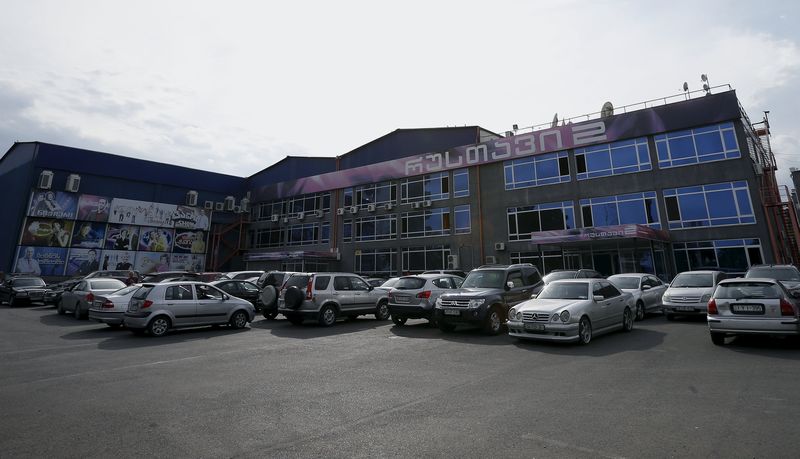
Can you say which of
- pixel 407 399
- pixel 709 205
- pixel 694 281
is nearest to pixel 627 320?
pixel 694 281

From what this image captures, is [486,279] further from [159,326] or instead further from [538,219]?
[538,219]

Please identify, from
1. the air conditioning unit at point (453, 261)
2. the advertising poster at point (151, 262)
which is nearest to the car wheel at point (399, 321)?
the air conditioning unit at point (453, 261)

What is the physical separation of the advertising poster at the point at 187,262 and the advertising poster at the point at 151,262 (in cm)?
69

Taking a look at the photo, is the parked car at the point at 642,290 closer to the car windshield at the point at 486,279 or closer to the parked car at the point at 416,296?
the car windshield at the point at 486,279

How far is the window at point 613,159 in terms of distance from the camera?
26.1m

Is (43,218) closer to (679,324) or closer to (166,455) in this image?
(166,455)

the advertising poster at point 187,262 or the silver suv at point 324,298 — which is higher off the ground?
the advertising poster at point 187,262

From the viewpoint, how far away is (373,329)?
12898 mm

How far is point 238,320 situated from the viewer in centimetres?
1331

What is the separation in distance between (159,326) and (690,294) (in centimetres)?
1652

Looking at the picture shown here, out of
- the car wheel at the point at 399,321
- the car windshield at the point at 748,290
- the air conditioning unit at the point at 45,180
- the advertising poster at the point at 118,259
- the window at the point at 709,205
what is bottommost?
the car wheel at the point at 399,321

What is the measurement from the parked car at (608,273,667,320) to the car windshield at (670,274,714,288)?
3.31 ft

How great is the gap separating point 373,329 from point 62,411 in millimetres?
8603

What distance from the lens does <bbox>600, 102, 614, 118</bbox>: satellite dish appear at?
92.0 ft
